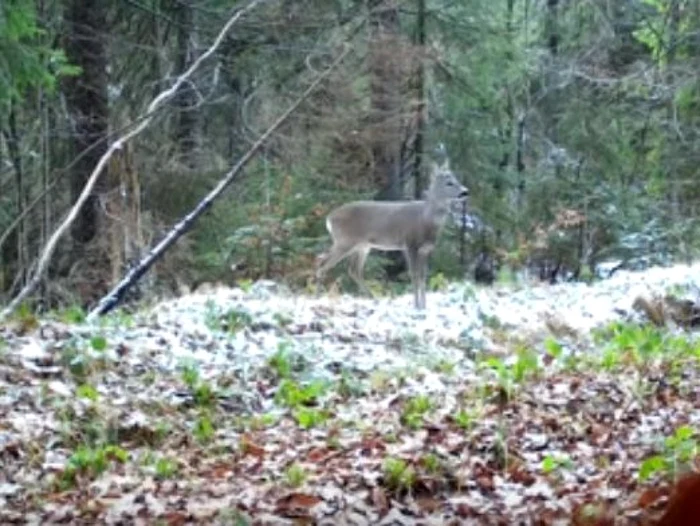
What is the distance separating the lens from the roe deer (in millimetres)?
14891

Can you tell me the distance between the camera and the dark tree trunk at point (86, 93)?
15227mm

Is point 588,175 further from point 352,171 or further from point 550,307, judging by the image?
point 550,307

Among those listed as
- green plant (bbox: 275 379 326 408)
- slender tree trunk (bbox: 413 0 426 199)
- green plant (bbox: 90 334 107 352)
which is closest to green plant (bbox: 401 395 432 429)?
green plant (bbox: 275 379 326 408)

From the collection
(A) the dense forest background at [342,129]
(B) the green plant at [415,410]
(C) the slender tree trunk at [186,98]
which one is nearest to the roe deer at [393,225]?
(A) the dense forest background at [342,129]

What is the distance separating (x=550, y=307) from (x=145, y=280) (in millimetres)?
5367

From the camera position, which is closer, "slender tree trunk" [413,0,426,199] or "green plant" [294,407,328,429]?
"green plant" [294,407,328,429]

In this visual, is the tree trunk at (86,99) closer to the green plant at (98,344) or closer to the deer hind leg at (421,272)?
the deer hind leg at (421,272)

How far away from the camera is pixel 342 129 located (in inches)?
712

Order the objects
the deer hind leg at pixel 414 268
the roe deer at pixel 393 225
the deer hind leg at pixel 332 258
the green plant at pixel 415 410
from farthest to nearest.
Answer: the deer hind leg at pixel 332 258 < the roe deer at pixel 393 225 < the deer hind leg at pixel 414 268 < the green plant at pixel 415 410

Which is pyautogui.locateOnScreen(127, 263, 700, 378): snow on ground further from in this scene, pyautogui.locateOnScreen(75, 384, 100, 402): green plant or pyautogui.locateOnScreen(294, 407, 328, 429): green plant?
pyautogui.locateOnScreen(294, 407, 328, 429): green plant

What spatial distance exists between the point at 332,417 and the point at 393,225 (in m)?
8.02

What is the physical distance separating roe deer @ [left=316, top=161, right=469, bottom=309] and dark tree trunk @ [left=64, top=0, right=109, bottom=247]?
8.90 feet

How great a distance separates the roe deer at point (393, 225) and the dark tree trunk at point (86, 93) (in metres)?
2.71

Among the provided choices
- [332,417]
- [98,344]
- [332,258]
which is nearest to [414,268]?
[332,258]
